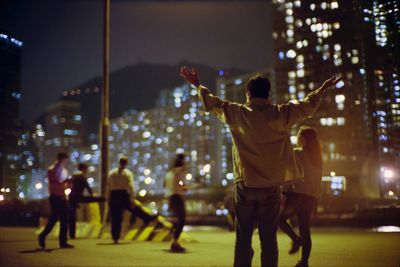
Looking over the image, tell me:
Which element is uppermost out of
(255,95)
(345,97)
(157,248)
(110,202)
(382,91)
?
(345,97)

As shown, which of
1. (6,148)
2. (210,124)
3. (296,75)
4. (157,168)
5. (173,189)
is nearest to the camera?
(173,189)

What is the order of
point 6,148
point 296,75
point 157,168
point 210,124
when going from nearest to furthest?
point 6,148 < point 296,75 < point 210,124 < point 157,168

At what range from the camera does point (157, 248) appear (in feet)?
31.8

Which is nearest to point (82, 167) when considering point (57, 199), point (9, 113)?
point (57, 199)

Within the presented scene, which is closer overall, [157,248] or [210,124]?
[157,248]

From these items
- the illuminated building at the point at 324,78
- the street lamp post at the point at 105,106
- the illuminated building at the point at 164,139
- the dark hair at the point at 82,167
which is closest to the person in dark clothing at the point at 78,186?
the dark hair at the point at 82,167

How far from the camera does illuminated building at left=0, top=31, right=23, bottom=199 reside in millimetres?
24291

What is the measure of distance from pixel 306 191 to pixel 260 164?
270 cm

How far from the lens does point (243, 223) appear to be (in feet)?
13.1

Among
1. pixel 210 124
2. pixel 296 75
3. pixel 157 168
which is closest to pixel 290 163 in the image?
pixel 296 75

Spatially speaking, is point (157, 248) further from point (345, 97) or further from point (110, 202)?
point (345, 97)

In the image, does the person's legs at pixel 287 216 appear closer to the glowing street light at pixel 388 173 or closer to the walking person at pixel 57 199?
the glowing street light at pixel 388 173

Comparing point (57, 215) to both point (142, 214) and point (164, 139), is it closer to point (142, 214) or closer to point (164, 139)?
point (142, 214)

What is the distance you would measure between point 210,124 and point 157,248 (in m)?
134
